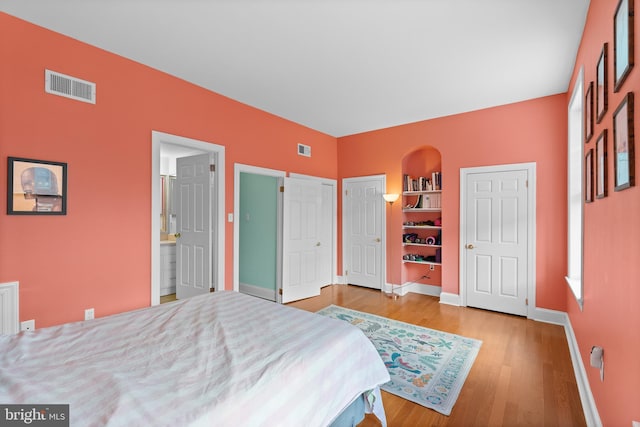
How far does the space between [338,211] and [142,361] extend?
4.55 metres

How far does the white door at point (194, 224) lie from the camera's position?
3783 millimetres

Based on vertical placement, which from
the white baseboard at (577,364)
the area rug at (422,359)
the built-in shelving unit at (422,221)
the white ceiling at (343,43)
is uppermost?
the white ceiling at (343,43)

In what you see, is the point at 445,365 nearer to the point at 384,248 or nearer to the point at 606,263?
the point at 606,263

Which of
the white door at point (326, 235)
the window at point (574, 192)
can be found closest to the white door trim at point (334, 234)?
the white door at point (326, 235)

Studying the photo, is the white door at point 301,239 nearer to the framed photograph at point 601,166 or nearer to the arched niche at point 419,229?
the arched niche at point 419,229

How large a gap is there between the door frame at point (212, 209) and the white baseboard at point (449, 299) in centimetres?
326

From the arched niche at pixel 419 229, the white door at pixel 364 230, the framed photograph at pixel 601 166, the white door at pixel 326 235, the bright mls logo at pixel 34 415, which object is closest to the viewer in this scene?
the bright mls logo at pixel 34 415

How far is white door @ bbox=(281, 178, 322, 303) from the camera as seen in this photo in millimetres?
4457

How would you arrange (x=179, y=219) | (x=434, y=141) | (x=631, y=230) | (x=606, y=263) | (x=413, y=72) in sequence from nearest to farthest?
(x=631, y=230), (x=606, y=263), (x=413, y=72), (x=179, y=219), (x=434, y=141)

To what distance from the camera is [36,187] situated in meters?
2.30

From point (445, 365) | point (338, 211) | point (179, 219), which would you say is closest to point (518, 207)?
point (445, 365)

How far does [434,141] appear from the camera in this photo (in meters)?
4.54

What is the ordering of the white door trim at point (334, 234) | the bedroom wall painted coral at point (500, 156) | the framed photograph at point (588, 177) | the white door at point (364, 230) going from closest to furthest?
the framed photograph at point (588, 177), the bedroom wall painted coral at point (500, 156), the white door at point (364, 230), the white door trim at point (334, 234)

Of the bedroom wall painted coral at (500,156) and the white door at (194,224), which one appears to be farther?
the white door at (194,224)
